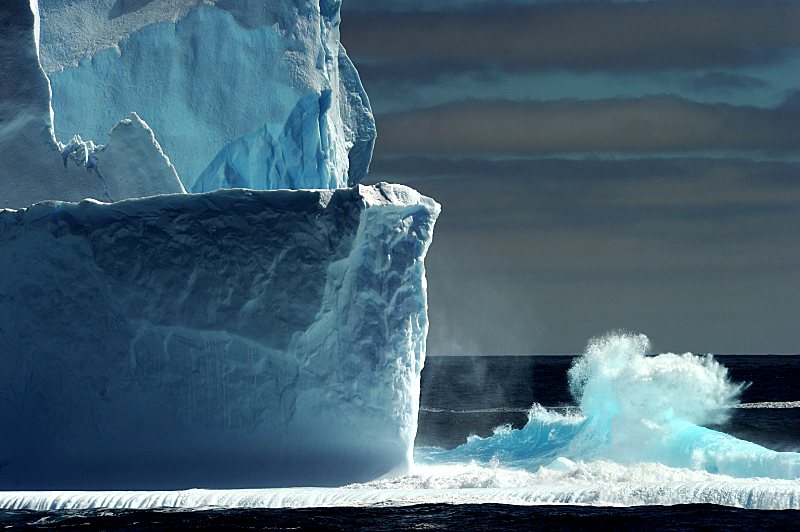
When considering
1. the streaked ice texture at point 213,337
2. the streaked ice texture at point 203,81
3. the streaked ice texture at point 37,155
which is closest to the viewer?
the streaked ice texture at point 213,337

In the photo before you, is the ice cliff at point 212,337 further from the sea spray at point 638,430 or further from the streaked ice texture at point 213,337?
the sea spray at point 638,430

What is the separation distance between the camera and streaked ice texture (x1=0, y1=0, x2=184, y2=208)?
20.2 metres

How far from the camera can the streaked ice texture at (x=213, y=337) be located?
18406 mm

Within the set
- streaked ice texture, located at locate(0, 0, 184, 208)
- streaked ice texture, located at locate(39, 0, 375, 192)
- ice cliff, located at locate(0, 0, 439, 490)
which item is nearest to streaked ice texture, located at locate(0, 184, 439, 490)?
ice cliff, located at locate(0, 0, 439, 490)

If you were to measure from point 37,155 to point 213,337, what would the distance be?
4634mm

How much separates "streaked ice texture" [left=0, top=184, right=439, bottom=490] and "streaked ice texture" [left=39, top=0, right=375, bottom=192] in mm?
3212

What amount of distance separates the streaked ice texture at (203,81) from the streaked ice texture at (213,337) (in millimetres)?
3212

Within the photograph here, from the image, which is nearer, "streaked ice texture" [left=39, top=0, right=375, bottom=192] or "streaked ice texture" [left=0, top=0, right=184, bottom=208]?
"streaked ice texture" [left=0, top=0, right=184, bottom=208]

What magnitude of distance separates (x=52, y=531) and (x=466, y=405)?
31.6m

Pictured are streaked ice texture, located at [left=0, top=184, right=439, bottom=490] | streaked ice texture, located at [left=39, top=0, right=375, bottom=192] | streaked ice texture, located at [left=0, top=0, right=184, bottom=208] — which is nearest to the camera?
streaked ice texture, located at [left=0, top=184, right=439, bottom=490]

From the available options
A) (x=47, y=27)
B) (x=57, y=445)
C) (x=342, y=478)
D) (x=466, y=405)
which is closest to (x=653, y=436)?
(x=342, y=478)

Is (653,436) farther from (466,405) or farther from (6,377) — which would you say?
(466,405)

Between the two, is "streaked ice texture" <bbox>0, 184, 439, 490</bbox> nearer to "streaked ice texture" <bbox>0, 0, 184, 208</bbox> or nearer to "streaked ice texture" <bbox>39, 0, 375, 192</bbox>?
"streaked ice texture" <bbox>0, 0, 184, 208</bbox>

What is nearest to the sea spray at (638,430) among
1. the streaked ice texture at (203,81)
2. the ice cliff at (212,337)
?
the ice cliff at (212,337)
